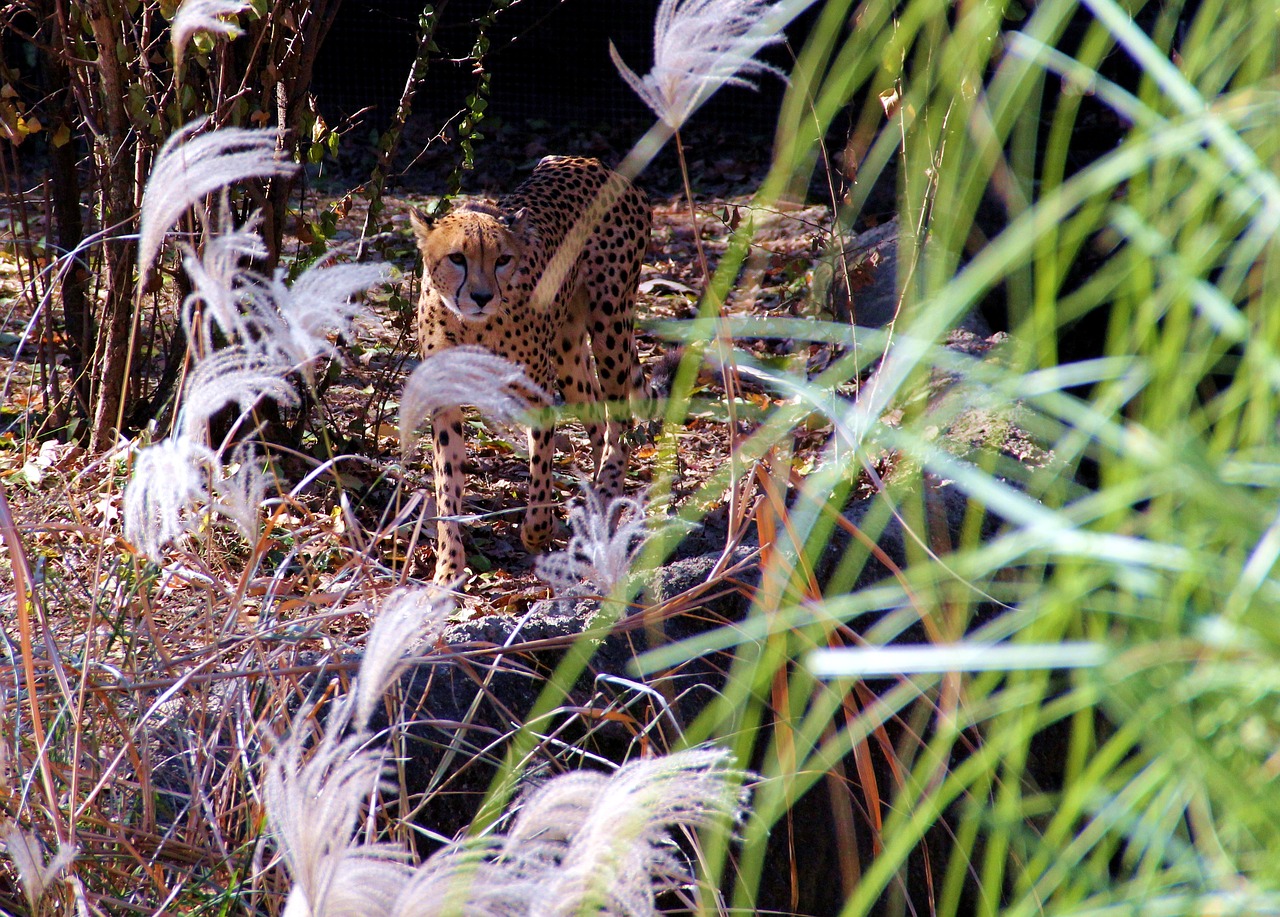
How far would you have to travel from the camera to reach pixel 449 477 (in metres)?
3.85

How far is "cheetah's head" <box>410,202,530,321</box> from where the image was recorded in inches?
150

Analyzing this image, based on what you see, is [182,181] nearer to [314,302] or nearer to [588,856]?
[314,302]

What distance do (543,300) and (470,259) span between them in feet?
0.84

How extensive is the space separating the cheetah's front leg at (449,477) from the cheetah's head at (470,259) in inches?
13.0

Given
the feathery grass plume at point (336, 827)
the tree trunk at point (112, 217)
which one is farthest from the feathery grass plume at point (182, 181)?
the tree trunk at point (112, 217)

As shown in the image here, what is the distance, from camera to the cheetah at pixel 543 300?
12.6 ft

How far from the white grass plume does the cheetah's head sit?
2.68m

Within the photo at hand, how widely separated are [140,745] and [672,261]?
5.70 meters

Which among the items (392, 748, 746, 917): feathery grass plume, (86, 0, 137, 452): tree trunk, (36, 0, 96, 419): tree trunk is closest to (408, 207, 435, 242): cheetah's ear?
(86, 0, 137, 452): tree trunk

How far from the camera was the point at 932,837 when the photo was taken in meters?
2.34

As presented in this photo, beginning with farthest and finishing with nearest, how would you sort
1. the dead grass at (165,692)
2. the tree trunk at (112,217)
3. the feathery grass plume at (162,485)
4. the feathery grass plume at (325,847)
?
the tree trunk at (112,217), the dead grass at (165,692), the feathery grass plume at (162,485), the feathery grass plume at (325,847)

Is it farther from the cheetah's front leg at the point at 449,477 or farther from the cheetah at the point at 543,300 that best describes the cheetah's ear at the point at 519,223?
the cheetah's front leg at the point at 449,477

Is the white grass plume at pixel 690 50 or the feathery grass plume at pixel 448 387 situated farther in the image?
the feathery grass plume at pixel 448 387

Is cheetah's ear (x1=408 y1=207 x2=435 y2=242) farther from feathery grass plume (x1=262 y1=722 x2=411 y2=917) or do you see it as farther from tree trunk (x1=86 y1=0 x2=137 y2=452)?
feathery grass plume (x1=262 y1=722 x2=411 y2=917)
